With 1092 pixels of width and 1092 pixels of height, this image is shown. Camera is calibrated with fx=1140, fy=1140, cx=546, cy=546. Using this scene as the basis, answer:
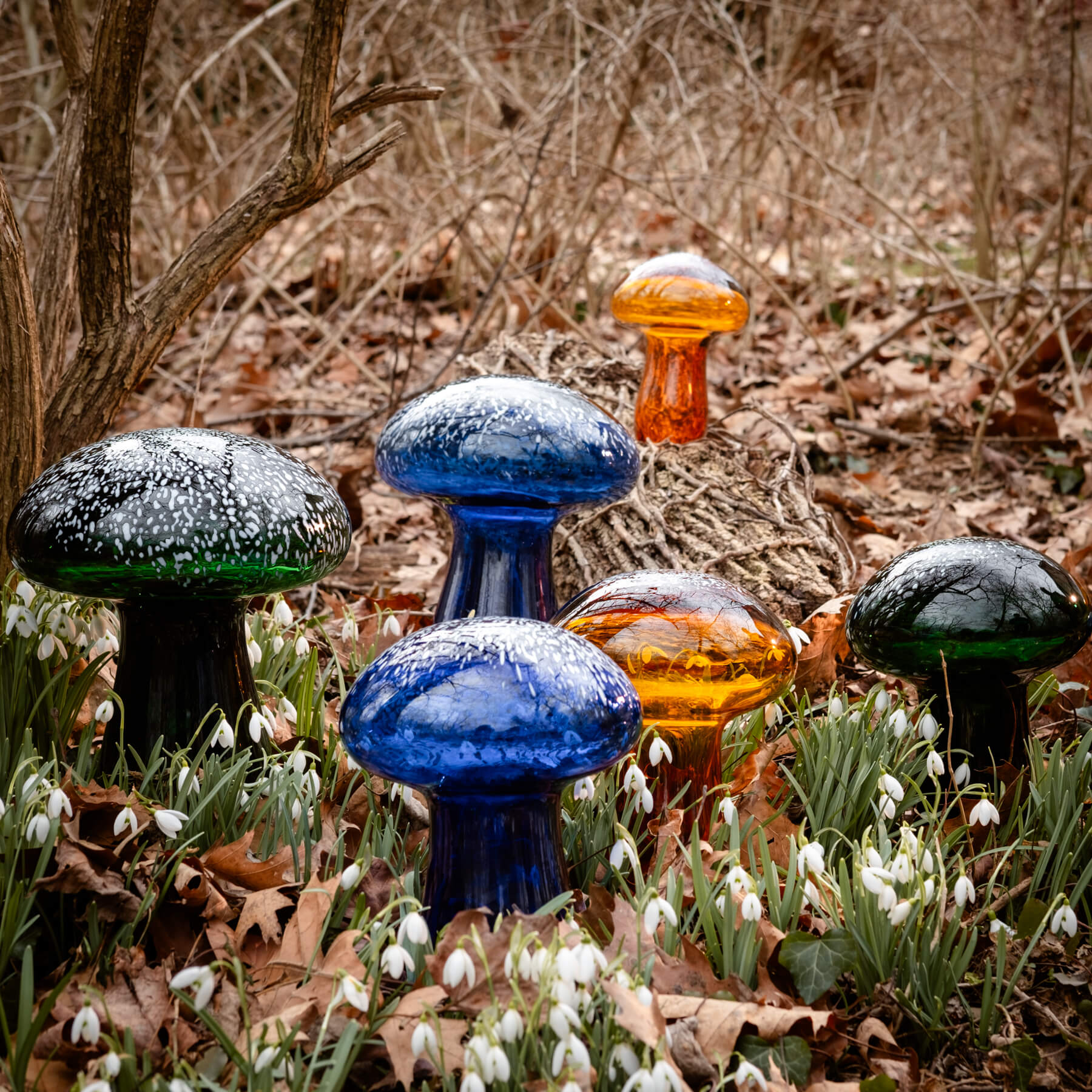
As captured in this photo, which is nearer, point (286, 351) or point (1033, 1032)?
point (1033, 1032)

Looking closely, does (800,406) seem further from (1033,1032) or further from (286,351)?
(1033,1032)

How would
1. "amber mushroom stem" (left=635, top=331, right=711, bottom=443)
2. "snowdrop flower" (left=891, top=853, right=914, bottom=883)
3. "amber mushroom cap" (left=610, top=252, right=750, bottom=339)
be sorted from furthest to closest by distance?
"amber mushroom stem" (left=635, top=331, right=711, bottom=443) → "amber mushroom cap" (left=610, top=252, right=750, bottom=339) → "snowdrop flower" (left=891, top=853, right=914, bottom=883)

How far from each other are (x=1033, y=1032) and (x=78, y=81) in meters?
3.04

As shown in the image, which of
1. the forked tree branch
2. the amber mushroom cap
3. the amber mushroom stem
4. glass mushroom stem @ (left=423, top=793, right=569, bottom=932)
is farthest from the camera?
the amber mushroom stem

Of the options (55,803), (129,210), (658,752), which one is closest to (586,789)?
(658,752)

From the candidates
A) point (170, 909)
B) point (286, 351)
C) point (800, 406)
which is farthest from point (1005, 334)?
point (170, 909)

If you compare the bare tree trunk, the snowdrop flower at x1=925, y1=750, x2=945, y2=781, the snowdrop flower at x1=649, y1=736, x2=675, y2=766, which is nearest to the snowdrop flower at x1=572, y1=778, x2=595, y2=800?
the snowdrop flower at x1=649, y1=736, x2=675, y2=766

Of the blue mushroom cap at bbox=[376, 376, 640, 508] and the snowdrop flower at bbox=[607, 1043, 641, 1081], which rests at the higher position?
the blue mushroom cap at bbox=[376, 376, 640, 508]

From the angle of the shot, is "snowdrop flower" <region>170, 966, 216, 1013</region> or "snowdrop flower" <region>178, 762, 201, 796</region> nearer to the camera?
"snowdrop flower" <region>170, 966, 216, 1013</region>

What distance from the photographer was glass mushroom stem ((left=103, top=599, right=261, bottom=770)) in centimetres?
226

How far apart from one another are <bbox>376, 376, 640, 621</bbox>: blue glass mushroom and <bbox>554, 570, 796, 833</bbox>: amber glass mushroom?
1.55 ft

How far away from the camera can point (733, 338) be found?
6570mm

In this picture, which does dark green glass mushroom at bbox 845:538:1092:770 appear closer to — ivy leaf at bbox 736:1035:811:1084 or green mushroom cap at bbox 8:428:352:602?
ivy leaf at bbox 736:1035:811:1084

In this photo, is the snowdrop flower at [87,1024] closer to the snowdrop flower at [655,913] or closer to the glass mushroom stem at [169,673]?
the snowdrop flower at [655,913]
